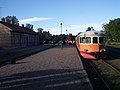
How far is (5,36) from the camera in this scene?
5247 centimetres

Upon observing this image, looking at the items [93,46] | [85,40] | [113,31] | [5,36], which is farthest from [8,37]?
[113,31]

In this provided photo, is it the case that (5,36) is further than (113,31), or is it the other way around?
(113,31)

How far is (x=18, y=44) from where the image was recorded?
5816cm

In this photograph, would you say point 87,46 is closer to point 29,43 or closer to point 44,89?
point 44,89

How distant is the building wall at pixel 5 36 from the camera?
171 feet

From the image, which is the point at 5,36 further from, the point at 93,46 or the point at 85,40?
the point at 93,46

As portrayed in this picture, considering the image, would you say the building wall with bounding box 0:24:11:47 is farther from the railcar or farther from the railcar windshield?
the railcar

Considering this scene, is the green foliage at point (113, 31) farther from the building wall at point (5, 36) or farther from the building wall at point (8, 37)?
the building wall at point (5, 36)

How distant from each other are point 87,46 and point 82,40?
1150 millimetres

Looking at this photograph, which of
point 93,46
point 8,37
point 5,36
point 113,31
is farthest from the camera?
point 113,31

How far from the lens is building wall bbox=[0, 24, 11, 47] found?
52.2 m

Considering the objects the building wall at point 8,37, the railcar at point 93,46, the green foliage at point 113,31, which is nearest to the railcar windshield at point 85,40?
the railcar at point 93,46

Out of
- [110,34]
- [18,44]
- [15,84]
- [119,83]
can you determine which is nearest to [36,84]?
[15,84]

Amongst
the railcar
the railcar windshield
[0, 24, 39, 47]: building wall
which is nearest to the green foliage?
[0, 24, 39, 47]: building wall
